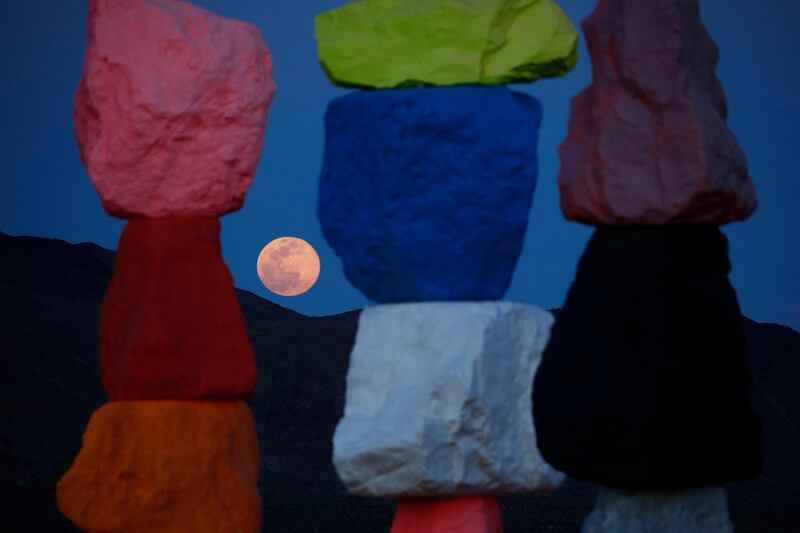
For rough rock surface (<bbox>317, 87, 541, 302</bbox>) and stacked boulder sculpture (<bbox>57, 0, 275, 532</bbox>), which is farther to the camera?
stacked boulder sculpture (<bbox>57, 0, 275, 532</bbox>)

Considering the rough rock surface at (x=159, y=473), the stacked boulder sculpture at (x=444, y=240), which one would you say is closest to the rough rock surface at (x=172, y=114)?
the stacked boulder sculpture at (x=444, y=240)

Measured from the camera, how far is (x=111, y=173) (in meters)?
8.12

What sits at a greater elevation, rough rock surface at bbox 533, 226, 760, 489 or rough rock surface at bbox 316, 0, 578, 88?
rough rock surface at bbox 316, 0, 578, 88

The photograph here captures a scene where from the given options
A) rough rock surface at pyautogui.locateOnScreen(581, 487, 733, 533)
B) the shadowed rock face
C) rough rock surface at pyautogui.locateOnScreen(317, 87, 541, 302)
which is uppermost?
rough rock surface at pyautogui.locateOnScreen(317, 87, 541, 302)

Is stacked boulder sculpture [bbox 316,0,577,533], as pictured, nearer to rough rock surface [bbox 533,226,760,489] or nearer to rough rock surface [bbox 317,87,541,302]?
rough rock surface [bbox 317,87,541,302]

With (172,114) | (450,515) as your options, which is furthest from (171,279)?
(450,515)

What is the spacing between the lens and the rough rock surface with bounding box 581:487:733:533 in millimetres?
6559

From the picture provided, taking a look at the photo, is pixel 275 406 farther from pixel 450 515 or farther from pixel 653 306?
pixel 653 306

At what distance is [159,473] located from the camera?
26.1ft

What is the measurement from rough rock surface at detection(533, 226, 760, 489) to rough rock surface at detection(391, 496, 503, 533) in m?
1.11

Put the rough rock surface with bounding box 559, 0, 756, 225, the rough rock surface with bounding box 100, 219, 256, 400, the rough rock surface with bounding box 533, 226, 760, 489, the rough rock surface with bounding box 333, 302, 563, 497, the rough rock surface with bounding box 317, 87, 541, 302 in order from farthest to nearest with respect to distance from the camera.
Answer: the rough rock surface with bounding box 100, 219, 256, 400
the rough rock surface with bounding box 317, 87, 541, 302
the rough rock surface with bounding box 333, 302, 563, 497
the rough rock surface with bounding box 559, 0, 756, 225
the rough rock surface with bounding box 533, 226, 760, 489

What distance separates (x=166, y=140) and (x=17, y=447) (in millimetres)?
9699

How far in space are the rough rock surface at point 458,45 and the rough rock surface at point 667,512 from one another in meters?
2.66

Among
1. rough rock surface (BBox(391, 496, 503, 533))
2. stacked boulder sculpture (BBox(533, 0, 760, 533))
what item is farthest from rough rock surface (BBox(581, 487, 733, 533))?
rough rock surface (BBox(391, 496, 503, 533))
